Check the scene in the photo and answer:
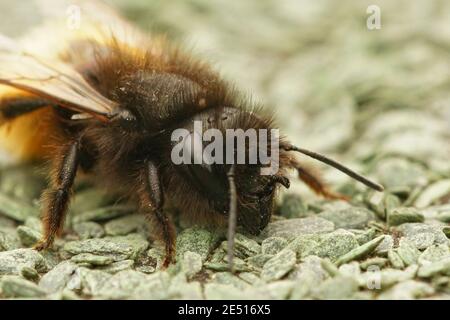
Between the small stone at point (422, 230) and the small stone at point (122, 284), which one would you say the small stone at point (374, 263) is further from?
the small stone at point (122, 284)

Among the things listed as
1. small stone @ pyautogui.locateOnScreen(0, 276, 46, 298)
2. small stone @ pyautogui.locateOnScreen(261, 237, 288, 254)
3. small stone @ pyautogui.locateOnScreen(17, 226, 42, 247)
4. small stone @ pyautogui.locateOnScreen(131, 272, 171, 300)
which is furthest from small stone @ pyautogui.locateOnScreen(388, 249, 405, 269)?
small stone @ pyautogui.locateOnScreen(17, 226, 42, 247)

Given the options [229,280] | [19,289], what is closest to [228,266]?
[229,280]

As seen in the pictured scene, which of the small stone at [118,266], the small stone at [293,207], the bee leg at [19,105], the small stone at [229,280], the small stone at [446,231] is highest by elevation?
the bee leg at [19,105]

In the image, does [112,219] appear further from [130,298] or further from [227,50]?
[227,50]

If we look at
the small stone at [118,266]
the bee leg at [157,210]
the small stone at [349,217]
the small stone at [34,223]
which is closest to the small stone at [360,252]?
the small stone at [349,217]

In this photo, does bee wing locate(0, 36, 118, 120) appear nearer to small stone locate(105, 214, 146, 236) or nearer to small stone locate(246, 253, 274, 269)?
small stone locate(105, 214, 146, 236)

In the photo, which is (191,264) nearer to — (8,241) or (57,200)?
(57,200)
